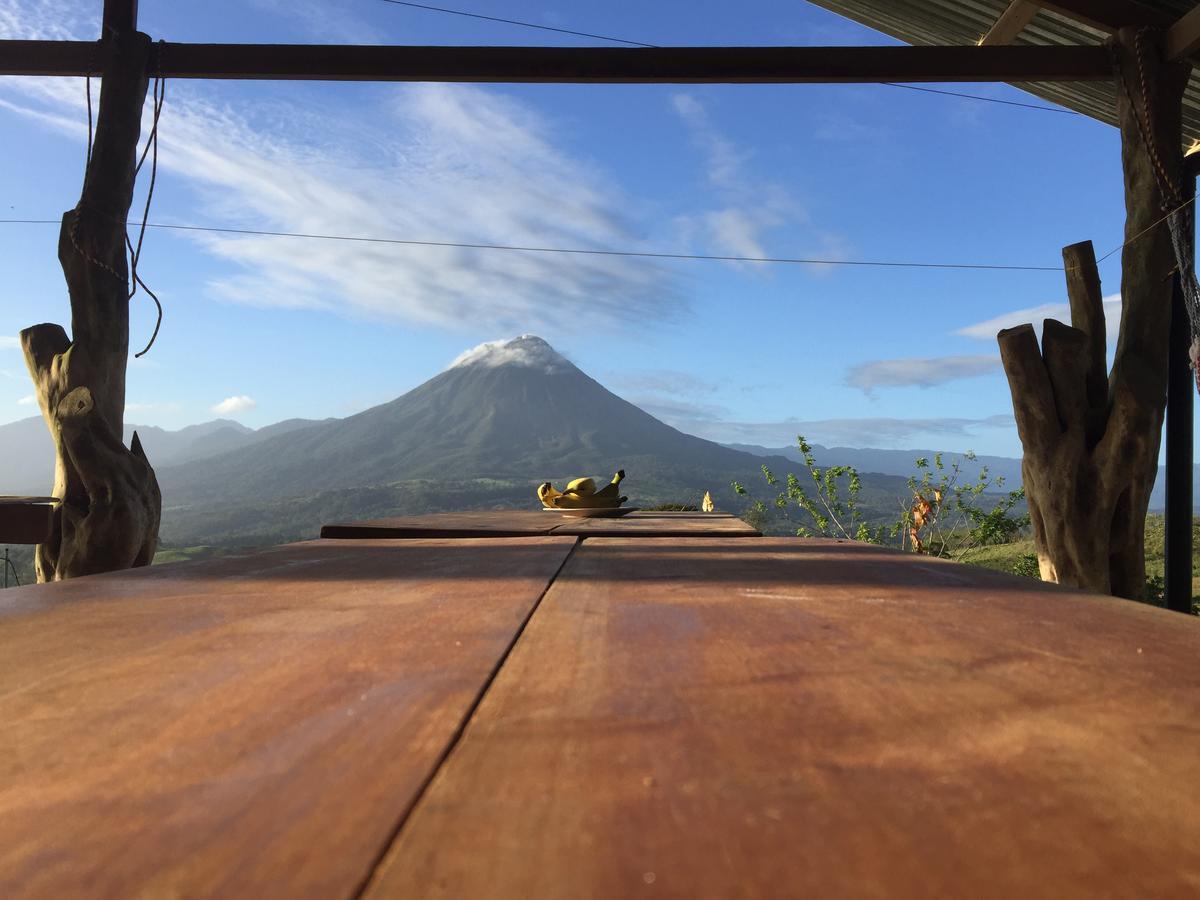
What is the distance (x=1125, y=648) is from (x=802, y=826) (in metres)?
0.31

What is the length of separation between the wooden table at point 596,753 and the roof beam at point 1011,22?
3.12 metres

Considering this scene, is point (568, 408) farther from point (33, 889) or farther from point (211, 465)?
point (33, 889)

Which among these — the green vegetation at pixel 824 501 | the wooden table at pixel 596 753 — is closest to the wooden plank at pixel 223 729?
the wooden table at pixel 596 753

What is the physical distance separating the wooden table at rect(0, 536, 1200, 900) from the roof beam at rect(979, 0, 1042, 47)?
3.12m

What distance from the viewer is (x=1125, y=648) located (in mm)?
412

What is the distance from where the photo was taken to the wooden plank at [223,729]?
0.18 m

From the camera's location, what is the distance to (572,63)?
278 cm

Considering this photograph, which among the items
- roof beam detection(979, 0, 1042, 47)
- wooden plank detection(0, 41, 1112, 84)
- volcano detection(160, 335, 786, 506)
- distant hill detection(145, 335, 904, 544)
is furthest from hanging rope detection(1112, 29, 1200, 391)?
volcano detection(160, 335, 786, 506)

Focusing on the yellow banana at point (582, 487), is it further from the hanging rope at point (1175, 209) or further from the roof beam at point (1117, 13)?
the roof beam at point (1117, 13)

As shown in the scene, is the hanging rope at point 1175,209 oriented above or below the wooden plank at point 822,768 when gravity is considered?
above

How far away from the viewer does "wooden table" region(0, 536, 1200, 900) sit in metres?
0.18

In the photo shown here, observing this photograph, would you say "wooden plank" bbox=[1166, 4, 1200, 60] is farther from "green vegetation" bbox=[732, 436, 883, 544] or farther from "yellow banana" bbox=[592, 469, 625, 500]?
"green vegetation" bbox=[732, 436, 883, 544]

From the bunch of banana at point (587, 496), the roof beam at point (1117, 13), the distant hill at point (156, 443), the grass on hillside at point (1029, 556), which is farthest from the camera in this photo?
the distant hill at point (156, 443)

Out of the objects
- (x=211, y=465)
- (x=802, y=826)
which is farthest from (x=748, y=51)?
(x=211, y=465)
